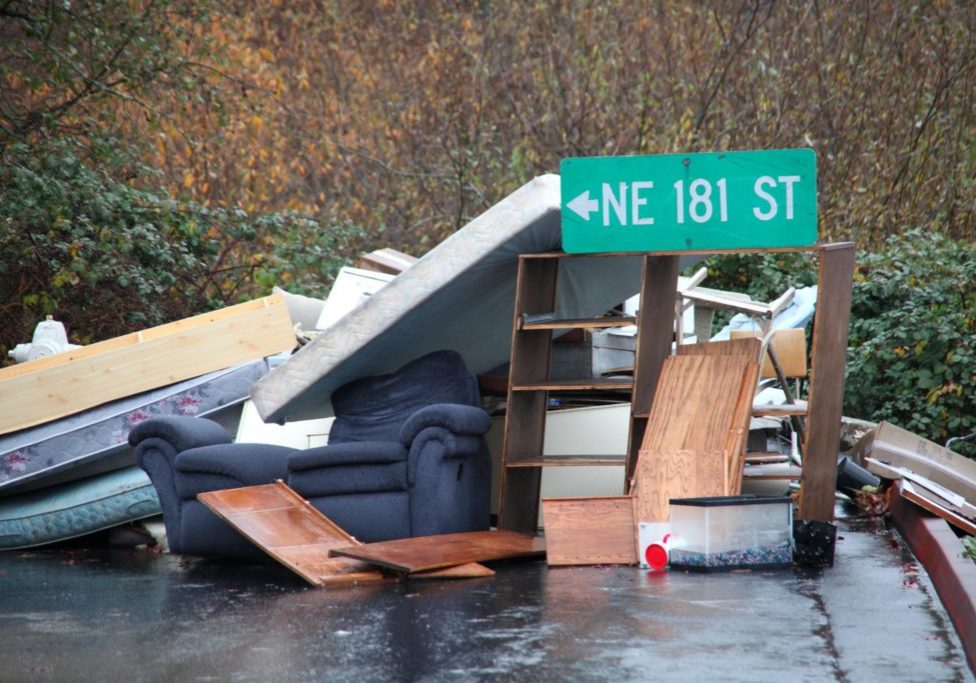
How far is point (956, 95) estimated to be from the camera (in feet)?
54.4

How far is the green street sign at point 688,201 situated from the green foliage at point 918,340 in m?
5.05

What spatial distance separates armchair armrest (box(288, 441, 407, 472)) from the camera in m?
7.05

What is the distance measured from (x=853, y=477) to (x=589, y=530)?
2815 millimetres

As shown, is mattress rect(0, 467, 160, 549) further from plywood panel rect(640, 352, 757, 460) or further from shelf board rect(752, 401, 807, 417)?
shelf board rect(752, 401, 807, 417)

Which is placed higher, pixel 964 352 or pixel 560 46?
pixel 560 46

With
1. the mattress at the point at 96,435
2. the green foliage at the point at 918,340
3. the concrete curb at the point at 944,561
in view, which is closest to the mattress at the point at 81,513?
the mattress at the point at 96,435

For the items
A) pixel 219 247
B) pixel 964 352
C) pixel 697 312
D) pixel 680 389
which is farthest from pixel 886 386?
pixel 219 247

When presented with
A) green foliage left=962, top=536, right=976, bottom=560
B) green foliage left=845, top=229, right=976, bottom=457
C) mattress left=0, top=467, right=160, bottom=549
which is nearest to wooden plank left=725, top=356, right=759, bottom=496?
green foliage left=962, top=536, right=976, bottom=560

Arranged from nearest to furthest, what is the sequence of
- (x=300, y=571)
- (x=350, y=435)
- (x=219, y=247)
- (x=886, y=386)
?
(x=300, y=571)
(x=350, y=435)
(x=886, y=386)
(x=219, y=247)

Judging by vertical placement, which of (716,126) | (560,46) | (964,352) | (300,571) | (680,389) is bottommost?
(300,571)

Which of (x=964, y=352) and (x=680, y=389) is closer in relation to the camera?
(x=680, y=389)

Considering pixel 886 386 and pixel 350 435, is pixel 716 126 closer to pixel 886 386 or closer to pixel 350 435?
Answer: pixel 886 386

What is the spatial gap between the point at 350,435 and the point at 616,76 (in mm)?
11167

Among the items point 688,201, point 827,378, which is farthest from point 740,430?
point 688,201
